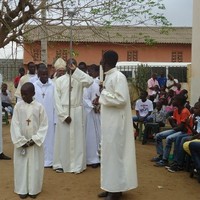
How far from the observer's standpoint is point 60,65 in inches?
307

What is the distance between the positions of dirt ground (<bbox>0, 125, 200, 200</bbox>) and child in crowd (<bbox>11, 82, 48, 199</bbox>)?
0.20 metres

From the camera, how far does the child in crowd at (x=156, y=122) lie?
10105 mm

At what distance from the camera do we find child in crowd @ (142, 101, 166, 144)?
10.1 m

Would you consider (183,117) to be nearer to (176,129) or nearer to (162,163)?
(176,129)

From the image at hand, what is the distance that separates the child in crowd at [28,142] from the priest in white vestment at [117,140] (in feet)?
2.93

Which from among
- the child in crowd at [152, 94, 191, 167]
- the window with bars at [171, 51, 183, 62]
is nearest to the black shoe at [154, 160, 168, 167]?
the child in crowd at [152, 94, 191, 167]

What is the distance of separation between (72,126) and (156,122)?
3588 mm

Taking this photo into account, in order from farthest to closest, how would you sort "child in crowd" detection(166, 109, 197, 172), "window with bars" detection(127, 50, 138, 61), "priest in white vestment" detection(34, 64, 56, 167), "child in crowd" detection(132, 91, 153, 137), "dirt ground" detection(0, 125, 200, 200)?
"window with bars" detection(127, 50, 138, 61)
"child in crowd" detection(132, 91, 153, 137)
"priest in white vestment" detection(34, 64, 56, 167)
"child in crowd" detection(166, 109, 197, 172)
"dirt ground" detection(0, 125, 200, 200)

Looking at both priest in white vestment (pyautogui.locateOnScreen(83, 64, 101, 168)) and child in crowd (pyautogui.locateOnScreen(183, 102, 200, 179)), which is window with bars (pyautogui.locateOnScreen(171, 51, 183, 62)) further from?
child in crowd (pyautogui.locateOnScreen(183, 102, 200, 179))

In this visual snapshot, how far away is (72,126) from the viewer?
286 inches

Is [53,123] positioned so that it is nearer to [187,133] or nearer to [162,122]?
[187,133]

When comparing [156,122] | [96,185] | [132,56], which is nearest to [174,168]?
[96,185]

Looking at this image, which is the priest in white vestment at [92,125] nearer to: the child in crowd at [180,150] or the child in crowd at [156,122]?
the child in crowd at [180,150]

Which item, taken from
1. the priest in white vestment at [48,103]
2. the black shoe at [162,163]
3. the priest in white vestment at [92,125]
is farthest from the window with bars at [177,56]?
the priest in white vestment at [48,103]
